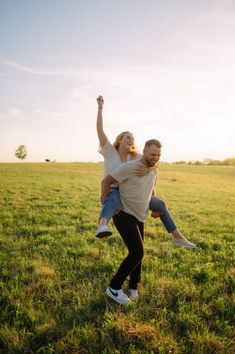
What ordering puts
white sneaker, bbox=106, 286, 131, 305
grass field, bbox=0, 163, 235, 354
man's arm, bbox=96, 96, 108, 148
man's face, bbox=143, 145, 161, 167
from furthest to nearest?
1. man's arm, bbox=96, 96, 108, 148
2. white sneaker, bbox=106, 286, 131, 305
3. man's face, bbox=143, 145, 161, 167
4. grass field, bbox=0, 163, 235, 354

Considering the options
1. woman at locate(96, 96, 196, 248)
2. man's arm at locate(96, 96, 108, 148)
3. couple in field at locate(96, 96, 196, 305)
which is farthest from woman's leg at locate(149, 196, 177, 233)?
man's arm at locate(96, 96, 108, 148)

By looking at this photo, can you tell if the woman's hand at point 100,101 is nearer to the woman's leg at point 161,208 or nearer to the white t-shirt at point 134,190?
the white t-shirt at point 134,190

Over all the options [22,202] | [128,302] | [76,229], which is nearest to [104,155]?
[128,302]

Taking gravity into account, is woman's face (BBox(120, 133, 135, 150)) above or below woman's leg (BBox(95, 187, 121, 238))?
above

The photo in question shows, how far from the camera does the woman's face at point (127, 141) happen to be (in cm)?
555

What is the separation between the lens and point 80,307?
483cm

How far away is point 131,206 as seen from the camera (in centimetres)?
508

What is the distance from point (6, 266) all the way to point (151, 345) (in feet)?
12.3

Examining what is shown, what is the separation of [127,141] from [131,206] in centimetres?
118

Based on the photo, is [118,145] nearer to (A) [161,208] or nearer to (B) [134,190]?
(B) [134,190]

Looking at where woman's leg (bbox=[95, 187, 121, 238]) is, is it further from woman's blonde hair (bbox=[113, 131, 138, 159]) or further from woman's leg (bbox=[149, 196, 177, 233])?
woman's blonde hair (bbox=[113, 131, 138, 159])

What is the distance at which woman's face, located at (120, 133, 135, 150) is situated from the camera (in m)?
5.55

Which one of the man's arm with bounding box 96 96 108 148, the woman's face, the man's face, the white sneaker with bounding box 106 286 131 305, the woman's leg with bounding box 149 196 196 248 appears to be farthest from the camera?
the man's arm with bounding box 96 96 108 148

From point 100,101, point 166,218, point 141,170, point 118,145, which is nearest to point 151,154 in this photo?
point 141,170
